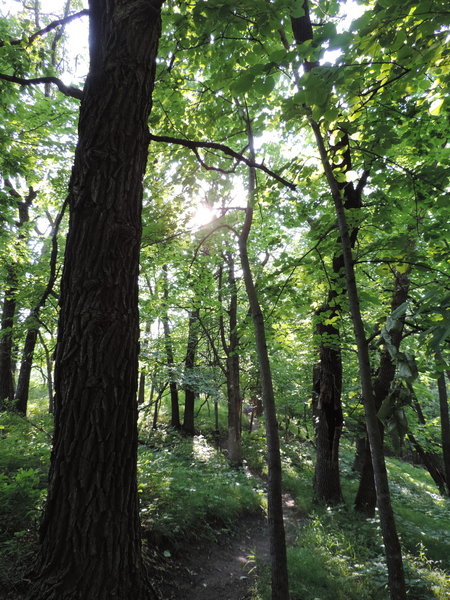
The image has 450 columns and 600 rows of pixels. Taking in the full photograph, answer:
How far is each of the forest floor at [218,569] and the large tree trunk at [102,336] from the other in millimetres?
2519

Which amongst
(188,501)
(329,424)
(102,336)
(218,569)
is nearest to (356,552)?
(218,569)

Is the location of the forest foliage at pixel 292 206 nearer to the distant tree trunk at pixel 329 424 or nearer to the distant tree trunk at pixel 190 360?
the distant tree trunk at pixel 329 424

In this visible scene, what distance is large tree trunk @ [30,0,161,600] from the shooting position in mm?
2012

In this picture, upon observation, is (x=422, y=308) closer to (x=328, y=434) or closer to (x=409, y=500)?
(x=328, y=434)

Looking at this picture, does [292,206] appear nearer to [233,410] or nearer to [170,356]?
[233,410]

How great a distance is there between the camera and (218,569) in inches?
188

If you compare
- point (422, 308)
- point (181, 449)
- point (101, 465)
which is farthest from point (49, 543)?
point (181, 449)

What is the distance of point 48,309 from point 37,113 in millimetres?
5136

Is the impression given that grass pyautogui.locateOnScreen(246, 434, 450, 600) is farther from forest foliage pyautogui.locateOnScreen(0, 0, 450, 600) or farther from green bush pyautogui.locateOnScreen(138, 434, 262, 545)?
green bush pyautogui.locateOnScreen(138, 434, 262, 545)

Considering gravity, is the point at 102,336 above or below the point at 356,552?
above

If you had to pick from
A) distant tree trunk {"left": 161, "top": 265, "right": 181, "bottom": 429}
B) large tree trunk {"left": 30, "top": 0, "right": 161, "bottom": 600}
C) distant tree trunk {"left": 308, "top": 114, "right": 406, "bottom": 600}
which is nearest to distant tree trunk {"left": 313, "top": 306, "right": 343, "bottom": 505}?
distant tree trunk {"left": 161, "top": 265, "right": 181, "bottom": 429}

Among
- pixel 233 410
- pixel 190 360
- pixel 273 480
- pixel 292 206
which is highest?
pixel 292 206

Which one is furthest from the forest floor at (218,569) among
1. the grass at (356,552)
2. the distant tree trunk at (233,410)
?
the distant tree trunk at (233,410)

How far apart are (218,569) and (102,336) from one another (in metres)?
4.56
